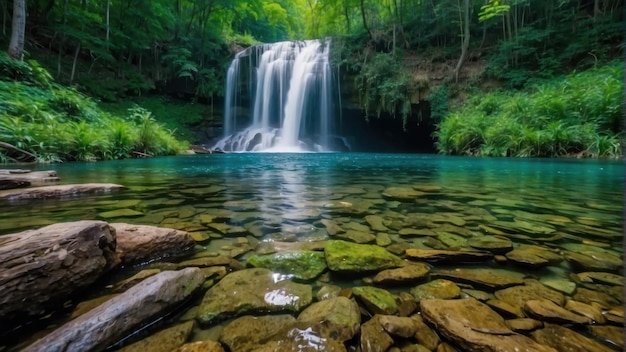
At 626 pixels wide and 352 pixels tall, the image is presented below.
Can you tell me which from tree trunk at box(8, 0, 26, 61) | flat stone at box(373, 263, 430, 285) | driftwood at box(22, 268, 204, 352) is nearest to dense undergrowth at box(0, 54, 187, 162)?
→ tree trunk at box(8, 0, 26, 61)

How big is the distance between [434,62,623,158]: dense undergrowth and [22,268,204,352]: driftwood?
10.1m

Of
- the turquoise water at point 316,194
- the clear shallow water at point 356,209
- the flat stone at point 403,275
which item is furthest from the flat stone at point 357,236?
the turquoise water at point 316,194

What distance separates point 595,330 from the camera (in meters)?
0.99

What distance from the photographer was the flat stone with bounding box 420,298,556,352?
902 mm

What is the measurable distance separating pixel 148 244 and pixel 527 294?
1.86 m

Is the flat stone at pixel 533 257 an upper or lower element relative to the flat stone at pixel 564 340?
upper

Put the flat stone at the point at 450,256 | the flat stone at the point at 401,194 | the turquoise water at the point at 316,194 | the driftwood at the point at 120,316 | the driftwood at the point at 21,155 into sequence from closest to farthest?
1. the driftwood at the point at 120,316
2. the flat stone at the point at 450,256
3. the turquoise water at the point at 316,194
4. the flat stone at the point at 401,194
5. the driftwood at the point at 21,155

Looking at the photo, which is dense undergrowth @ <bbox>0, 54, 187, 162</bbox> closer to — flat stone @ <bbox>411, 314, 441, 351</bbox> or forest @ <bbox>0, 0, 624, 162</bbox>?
forest @ <bbox>0, 0, 624, 162</bbox>

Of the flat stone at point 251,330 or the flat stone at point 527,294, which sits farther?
the flat stone at point 527,294

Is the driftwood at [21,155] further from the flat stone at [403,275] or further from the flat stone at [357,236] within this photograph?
the flat stone at [403,275]

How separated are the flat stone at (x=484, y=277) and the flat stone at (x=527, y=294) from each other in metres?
0.04

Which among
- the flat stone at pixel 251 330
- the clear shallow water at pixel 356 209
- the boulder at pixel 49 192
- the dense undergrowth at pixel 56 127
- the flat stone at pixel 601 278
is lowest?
the flat stone at pixel 251 330

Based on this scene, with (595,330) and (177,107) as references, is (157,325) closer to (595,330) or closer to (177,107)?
(595,330)

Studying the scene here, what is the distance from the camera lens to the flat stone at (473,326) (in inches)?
35.5
